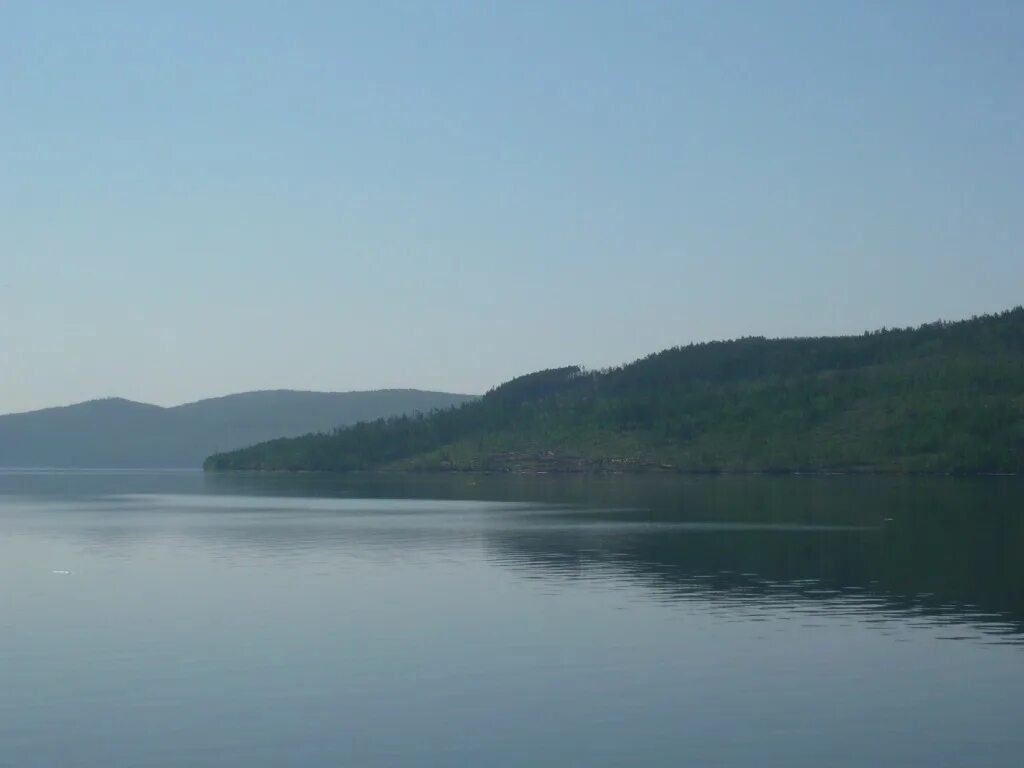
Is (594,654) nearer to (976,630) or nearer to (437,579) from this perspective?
(976,630)

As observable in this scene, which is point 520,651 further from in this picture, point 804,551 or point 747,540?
point 747,540

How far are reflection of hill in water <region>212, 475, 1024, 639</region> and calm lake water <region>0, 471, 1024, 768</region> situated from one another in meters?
0.38

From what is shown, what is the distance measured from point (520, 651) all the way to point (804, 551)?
39.5 m

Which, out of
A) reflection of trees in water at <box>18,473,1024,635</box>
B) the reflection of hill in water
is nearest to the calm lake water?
the reflection of hill in water

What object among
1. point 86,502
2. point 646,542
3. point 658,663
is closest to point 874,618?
point 658,663

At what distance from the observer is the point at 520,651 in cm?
4703

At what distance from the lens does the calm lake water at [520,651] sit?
3353 centimetres

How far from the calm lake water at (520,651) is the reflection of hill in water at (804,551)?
38 centimetres

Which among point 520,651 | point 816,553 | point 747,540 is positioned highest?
point 747,540

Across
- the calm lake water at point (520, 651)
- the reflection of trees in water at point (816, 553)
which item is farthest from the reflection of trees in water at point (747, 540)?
the calm lake water at point (520, 651)

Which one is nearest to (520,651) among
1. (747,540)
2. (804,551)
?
(804,551)

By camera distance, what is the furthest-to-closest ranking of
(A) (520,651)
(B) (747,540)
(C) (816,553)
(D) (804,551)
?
(B) (747,540) → (D) (804,551) → (C) (816,553) → (A) (520,651)

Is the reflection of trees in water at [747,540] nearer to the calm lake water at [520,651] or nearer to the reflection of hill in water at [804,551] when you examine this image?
the reflection of hill in water at [804,551]

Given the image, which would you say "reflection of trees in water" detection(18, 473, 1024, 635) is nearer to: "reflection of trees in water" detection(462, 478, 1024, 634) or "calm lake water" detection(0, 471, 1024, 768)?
"reflection of trees in water" detection(462, 478, 1024, 634)
